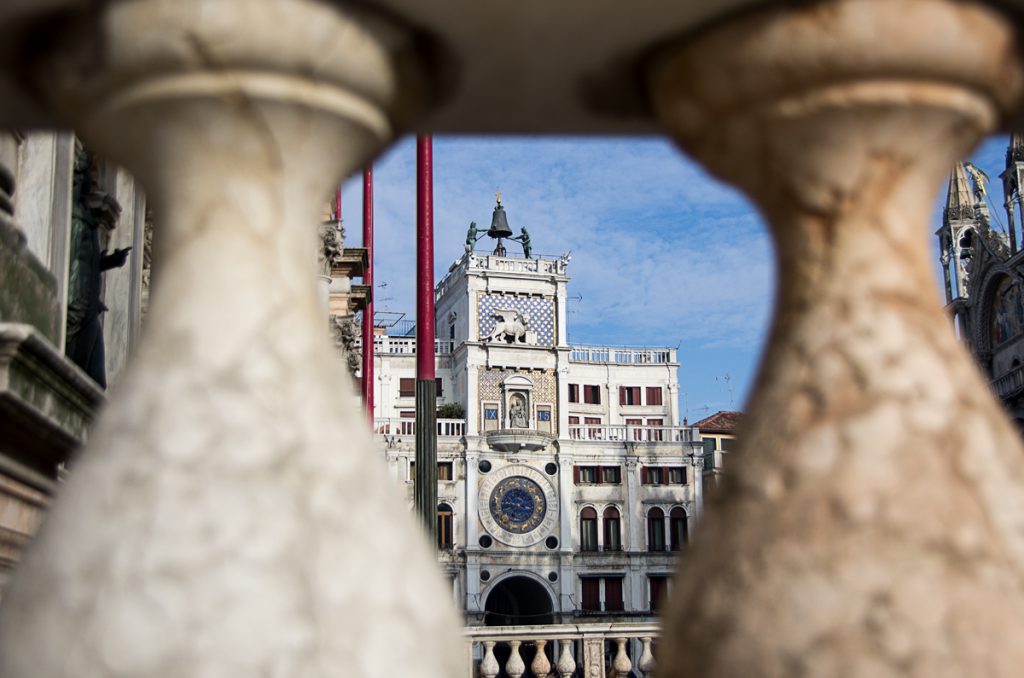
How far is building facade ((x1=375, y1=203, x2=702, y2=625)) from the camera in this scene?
3750 cm

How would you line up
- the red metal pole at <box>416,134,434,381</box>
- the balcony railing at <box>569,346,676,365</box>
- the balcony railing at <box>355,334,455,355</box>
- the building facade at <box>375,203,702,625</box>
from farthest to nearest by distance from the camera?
1. the balcony railing at <box>569,346,676,365</box>
2. the balcony railing at <box>355,334,455,355</box>
3. the building facade at <box>375,203,702,625</box>
4. the red metal pole at <box>416,134,434,381</box>

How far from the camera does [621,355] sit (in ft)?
145

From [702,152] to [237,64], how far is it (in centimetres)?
45

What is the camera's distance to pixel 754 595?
86cm

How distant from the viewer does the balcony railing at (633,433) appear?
40.1 meters

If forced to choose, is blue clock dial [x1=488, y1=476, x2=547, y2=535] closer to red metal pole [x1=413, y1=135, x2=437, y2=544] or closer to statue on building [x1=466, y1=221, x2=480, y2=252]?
statue on building [x1=466, y1=221, x2=480, y2=252]

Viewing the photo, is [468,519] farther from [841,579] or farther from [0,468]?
[841,579]

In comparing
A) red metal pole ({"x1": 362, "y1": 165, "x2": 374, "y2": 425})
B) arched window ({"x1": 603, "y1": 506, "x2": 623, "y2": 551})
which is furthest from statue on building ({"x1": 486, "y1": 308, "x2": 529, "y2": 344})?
red metal pole ({"x1": 362, "y1": 165, "x2": 374, "y2": 425})

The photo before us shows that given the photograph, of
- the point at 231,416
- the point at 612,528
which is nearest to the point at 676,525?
the point at 612,528

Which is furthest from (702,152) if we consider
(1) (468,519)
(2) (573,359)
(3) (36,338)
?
(2) (573,359)

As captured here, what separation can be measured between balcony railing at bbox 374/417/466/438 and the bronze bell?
9.63 meters

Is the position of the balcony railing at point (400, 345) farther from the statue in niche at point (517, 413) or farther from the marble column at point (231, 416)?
the marble column at point (231, 416)

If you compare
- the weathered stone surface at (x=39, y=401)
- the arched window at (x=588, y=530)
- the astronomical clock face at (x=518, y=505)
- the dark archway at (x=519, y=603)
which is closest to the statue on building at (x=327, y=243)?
the weathered stone surface at (x=39, y=401)

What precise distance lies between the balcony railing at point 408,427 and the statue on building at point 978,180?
18828mm
